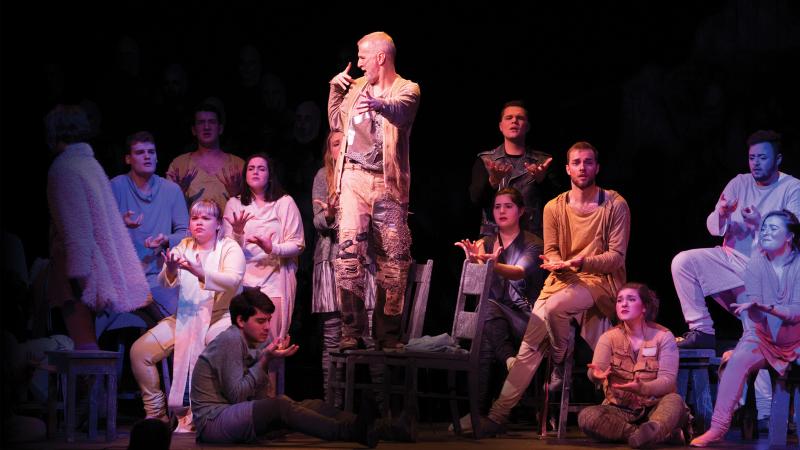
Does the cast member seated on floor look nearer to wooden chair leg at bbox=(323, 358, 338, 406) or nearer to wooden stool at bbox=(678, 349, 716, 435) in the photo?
wooden chair leg at bbox=(323, 358, 338, 406)

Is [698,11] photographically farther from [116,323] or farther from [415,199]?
[116,323]

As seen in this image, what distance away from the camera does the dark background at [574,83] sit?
8.55m

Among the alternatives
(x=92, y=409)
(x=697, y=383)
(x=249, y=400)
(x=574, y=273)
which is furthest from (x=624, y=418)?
(x=92, y=409)

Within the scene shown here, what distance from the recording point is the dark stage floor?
6012 mm

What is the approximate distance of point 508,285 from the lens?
7.30 meters

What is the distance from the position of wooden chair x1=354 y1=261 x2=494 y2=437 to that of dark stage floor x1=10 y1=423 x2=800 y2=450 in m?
0.18

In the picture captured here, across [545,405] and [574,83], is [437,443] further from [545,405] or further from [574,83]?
[574,83]

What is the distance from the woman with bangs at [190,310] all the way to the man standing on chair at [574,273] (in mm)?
1430

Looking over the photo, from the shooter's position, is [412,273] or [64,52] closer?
[412,273]

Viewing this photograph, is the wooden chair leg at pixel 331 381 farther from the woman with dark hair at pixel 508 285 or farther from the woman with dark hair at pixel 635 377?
the woman with dark hair at pixel 635 377

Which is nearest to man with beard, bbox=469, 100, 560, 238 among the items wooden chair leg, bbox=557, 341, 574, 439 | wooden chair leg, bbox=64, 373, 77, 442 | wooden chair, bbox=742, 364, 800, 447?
wooden chair leg, bbox=557, 341, 574, 439

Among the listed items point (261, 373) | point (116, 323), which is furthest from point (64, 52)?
point (261, 373)

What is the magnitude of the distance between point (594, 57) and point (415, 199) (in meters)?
1.45

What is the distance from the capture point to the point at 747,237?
291 inches
